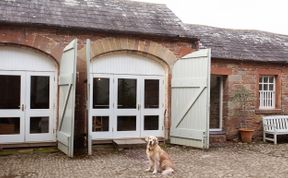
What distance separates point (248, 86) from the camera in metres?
14.5

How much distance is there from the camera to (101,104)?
1208cm

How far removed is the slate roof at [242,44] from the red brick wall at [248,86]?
0.95 feet

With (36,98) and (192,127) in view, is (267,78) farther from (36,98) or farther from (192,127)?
(36,98)

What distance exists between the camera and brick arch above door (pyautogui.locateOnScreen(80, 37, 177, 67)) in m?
11.8

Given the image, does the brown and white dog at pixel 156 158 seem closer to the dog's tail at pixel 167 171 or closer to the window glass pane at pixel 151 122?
the dog's tail at pixel 167 171

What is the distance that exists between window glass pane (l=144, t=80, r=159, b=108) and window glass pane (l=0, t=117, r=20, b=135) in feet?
14.4

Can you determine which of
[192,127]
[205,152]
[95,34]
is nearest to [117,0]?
[95,34]

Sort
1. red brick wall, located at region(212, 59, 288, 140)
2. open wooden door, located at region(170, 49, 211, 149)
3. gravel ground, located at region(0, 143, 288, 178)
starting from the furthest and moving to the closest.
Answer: red brick wall, located at region(212, 59, 288, 140)
open wooden door, located at region(170, 49, 211, 149)
gravel ground, located at region(0, 143, 288, 178)

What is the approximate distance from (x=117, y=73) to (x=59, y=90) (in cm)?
207

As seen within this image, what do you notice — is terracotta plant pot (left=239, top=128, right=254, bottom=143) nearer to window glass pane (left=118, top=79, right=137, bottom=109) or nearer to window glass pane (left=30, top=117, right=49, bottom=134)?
window glass pane (left=118, top=79, right=137, bottom=109)

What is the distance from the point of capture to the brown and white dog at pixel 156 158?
27.8ft

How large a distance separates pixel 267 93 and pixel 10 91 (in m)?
10.4

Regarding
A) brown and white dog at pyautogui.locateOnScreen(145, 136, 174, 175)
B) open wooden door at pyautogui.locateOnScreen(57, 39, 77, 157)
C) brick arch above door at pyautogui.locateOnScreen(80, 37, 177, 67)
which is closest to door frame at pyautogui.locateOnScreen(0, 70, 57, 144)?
open wooden door at pyautogui.locateOnScreen(57, 39, 77, 157)

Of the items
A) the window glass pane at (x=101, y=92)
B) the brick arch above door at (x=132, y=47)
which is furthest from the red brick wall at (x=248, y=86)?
the window glass pane at (x=101, y=92)
